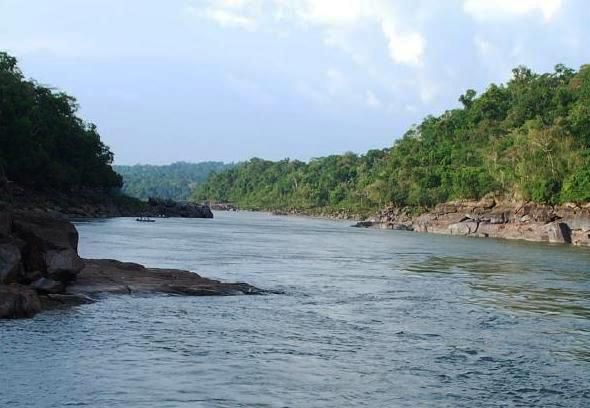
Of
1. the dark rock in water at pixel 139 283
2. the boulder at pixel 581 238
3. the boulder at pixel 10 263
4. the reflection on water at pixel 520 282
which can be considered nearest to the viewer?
the boulder at pixel 10 263

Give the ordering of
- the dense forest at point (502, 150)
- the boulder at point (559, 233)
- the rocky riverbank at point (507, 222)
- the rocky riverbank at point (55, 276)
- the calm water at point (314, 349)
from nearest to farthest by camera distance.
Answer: the calm water at point (314, 349), the rocky riverbank at point (55, 276), the boulder at point (559, 233), the rocky riverbank at point (507, 222), the dense forest at point (502, 150)

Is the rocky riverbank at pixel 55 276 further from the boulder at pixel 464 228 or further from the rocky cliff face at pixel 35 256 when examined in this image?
the boulder at pixel 464 228

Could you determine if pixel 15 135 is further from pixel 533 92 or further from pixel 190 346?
pixel 533 92

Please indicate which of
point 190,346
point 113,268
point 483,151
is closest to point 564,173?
point 483,151

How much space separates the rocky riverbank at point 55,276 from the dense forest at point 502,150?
223 ft

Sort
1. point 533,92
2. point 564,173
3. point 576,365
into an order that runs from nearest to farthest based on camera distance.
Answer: point 576,365, point 564,173, point 533,92

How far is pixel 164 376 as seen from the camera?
48.4 ft

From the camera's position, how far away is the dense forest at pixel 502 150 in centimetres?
9219

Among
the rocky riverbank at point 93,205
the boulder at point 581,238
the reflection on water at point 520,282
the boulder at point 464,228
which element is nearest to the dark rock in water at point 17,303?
the reflection on water at point 520,282

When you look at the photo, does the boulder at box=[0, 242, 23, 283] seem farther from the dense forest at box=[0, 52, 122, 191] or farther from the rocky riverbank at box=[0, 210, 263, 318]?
the dense forest at box=[0, 52, 122, 191]

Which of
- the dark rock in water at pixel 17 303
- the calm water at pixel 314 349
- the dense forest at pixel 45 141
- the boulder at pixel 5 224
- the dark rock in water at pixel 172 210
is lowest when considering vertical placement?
the calm water at pixel 314 349

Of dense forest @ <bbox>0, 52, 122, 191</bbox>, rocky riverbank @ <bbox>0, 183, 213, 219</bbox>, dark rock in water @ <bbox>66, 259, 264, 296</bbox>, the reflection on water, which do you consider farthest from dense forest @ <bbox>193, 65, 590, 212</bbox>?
dark rock in water @ <bbox>66, 259, 264, 296</bbox>

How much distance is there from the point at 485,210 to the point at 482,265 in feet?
183

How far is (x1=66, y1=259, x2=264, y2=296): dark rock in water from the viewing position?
24.4 meters
